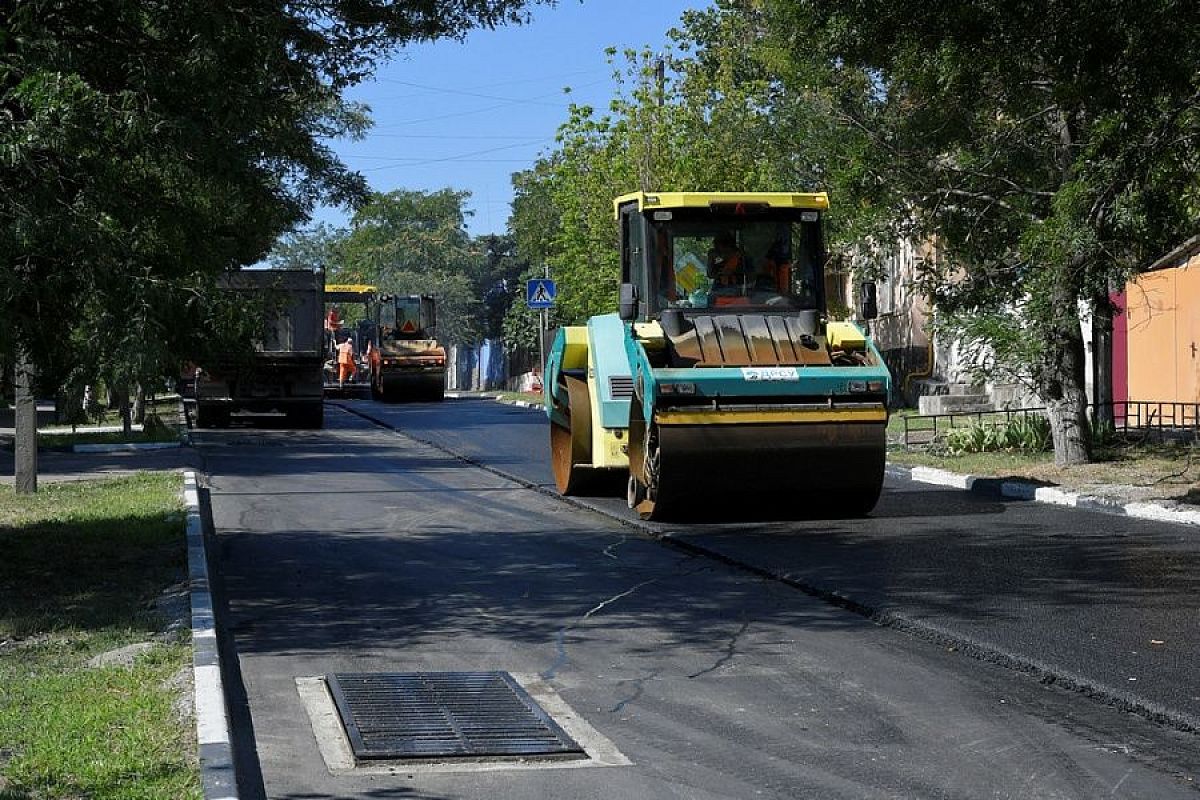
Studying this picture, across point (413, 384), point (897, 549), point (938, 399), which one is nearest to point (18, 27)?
point (897, 549)

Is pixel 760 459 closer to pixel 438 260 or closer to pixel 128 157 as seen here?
pixel 128 157

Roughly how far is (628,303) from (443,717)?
8525 mm

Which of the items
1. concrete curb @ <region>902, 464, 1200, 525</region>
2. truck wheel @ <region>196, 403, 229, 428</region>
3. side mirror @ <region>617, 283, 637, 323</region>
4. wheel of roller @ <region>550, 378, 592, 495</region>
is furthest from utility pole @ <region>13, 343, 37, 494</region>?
truck wheel @ <region>196, 403, 229, 428</region>

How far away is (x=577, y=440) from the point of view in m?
16.9

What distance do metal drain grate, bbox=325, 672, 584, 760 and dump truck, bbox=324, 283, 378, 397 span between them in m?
39.3

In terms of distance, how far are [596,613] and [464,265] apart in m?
108

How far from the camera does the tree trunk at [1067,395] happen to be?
63.4 feet

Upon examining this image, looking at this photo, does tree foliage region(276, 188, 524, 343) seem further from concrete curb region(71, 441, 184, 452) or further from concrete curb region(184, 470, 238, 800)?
concrete curb region(184, 470, 238, 800)

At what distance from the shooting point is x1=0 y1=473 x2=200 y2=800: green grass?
6094mm

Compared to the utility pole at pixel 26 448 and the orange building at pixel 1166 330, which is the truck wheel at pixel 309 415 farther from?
the orange building at pixel 1166 330

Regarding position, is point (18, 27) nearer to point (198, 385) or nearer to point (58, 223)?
point (58, 223)

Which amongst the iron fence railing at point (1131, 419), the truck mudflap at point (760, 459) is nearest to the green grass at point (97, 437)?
the iron fence railing at point (1131, 419)

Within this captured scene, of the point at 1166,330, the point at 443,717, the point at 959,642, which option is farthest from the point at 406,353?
the point at 443,717

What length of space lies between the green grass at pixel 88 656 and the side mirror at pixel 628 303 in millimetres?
4485
